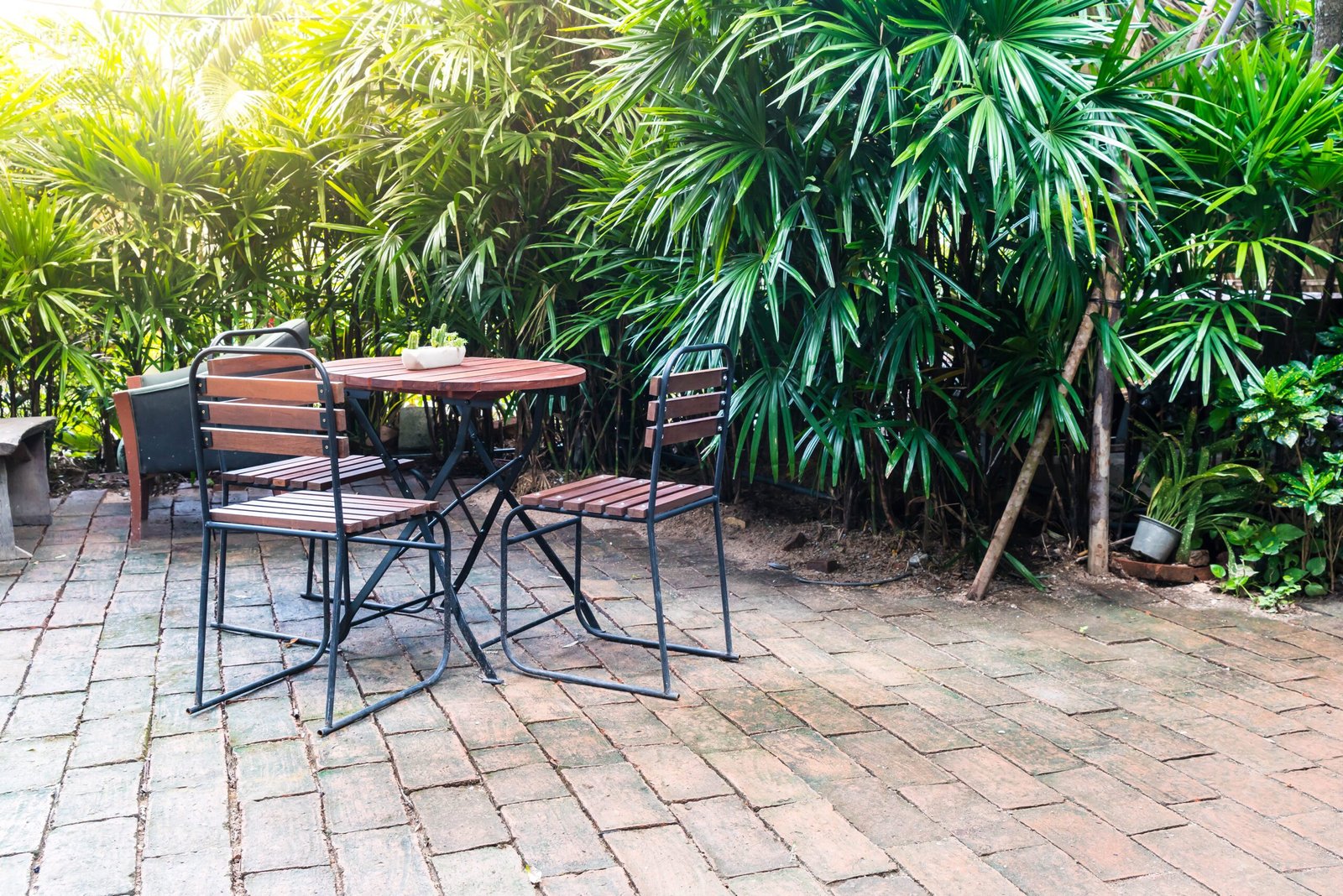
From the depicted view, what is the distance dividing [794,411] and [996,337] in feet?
2.63

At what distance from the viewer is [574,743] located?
98.4 inches

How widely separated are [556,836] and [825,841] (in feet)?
1.66

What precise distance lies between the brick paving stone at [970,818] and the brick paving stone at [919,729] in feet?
0.66

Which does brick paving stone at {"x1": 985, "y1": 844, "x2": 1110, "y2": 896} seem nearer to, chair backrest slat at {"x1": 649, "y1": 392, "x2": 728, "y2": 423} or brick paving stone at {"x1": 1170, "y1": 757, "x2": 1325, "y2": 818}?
brick paving stone at {"x1": 1170, "y1": 757, "x2": 1325, "y2": 818}

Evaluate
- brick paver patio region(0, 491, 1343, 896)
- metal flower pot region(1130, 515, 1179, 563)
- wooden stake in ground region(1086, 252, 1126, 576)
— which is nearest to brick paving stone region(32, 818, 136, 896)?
brick paver patio region(0, 491, 1343, 896)

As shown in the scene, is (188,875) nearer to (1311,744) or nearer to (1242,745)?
(1242,745)

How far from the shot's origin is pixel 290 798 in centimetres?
221

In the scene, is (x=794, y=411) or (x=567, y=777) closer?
(x=567, y=777)

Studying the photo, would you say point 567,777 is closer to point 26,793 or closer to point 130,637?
point 26,793

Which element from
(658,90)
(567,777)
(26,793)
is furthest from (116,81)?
(567,777)

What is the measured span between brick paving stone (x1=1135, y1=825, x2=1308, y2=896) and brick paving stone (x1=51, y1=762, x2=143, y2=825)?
6.49ft

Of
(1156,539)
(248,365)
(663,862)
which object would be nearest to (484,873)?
(663,862)

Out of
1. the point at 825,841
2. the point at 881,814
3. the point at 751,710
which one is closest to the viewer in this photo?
the point at 825,841

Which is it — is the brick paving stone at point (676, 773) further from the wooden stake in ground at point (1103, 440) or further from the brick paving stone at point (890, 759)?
the wooden stake in ground at point (1103, 440)
